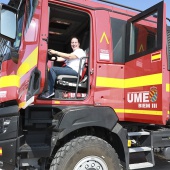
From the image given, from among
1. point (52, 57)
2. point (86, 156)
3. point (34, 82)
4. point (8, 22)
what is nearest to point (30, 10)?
point (8, 22)

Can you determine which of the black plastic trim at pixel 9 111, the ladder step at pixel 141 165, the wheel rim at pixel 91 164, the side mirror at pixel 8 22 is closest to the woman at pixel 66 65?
the black plastic trim at pixel 9 111

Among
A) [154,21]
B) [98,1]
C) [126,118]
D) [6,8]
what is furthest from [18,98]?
[154,21]

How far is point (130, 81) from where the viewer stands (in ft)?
12.8

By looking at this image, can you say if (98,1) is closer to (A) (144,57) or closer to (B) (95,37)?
(B) (95,37)

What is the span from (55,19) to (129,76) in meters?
1.55

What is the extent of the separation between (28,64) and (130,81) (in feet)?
5.13

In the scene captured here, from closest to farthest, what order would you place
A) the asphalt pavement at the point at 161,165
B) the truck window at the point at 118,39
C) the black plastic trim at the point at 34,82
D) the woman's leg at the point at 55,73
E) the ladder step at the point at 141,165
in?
the black plastic trim at the point at 34,82
the woman's leg at the point at 55,73
the ladder step at the point at 141,165
the truck window at the point at 118,39
the asphalt pavement at the point at 161,165

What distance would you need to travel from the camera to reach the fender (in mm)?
3273

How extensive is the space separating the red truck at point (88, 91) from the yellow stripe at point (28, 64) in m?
0.01

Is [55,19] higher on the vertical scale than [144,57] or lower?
higher

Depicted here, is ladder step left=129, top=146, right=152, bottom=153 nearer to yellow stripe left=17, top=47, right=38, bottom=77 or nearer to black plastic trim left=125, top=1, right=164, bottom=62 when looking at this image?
black plastic trim left=125, top=1, right=164, bottom=62

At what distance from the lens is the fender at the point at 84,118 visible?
327 cm

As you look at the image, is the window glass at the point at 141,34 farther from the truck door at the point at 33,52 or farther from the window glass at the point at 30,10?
the window glass at the point at 30,10

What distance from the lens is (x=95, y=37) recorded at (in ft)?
12.4
